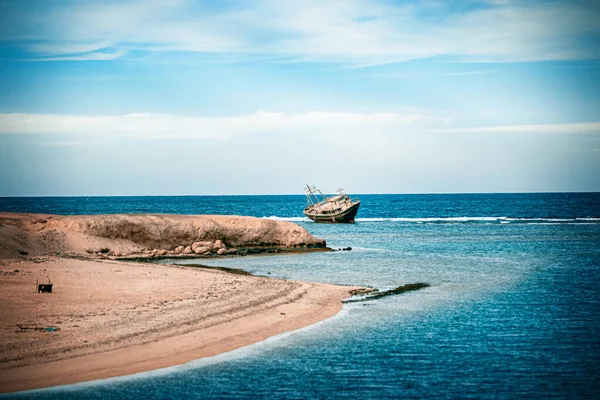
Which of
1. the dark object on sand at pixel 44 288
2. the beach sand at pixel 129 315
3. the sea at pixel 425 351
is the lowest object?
the sea at pixel 425 351

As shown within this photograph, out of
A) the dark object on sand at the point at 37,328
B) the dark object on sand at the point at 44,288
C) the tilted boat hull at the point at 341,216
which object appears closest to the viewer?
the dark object on sand at the point at 37,328

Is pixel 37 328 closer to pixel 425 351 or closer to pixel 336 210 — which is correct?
pixel 425 351

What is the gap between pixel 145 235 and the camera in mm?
37344

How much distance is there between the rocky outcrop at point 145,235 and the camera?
3306cm

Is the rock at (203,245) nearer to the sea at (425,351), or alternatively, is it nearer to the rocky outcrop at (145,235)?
the rocky outcrop at (145,235)

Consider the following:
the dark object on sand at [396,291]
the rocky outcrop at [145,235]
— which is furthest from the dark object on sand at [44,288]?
the rocky outcrop at [145,235]

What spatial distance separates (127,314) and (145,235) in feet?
70.2

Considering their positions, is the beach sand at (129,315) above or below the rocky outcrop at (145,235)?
below

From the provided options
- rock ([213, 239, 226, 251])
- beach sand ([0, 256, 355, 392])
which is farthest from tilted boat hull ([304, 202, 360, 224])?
beach sand ([0, 256, 355, 392])

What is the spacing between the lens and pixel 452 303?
20.7m

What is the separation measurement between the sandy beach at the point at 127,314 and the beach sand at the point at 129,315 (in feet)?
0.07

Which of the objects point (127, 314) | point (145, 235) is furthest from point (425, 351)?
point (145, 235)

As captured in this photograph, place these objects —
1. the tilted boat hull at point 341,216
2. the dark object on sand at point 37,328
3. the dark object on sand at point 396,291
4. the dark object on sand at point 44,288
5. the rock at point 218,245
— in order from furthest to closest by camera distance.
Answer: the tilted boat hull at point 341,216 → the rock at point 218,245 → the dark object on sand at point 396,291 → the dark object on sand at point 44,288 → the dark object on sand at point 37,328

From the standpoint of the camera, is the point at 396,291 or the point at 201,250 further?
the point at 201,250
